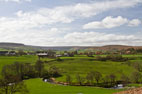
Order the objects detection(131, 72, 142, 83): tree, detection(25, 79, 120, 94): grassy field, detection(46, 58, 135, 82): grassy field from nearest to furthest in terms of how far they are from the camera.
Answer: detection(25, 79, 120, 94): grassy field, detection(131, 72, 142, 83): tree, detection(46, 58, 135, 82): grassy field

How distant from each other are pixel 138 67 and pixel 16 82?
105580 millimetres

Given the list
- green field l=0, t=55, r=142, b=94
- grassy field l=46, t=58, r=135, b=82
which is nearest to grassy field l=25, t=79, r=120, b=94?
green field l=0, t=55, r=142, b=94

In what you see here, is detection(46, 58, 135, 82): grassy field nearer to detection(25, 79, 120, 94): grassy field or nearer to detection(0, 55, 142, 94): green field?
detection(0, 55, 142, 94): green field

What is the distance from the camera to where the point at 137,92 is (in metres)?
26.4

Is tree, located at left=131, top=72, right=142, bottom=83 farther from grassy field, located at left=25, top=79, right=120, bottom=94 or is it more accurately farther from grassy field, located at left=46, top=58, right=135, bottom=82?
grassy field, located at left=25, top=79, right=120, bottom=94

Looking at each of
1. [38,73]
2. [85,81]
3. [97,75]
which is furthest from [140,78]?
[38,73]

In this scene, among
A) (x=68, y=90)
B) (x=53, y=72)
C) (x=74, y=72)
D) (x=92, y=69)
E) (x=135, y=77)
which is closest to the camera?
(x=68, y=90)

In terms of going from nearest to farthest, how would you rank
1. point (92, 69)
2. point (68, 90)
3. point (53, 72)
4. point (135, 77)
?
point (68, 90) < point (135, 77) < point (53, 72) < point (92, 69)

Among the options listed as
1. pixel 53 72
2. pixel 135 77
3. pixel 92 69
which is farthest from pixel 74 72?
pixel 135 77

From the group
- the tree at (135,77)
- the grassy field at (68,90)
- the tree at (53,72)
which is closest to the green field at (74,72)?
the grassy field at (68,90)

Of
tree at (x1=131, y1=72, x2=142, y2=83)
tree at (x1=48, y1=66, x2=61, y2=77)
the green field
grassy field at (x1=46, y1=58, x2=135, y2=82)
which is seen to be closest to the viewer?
the green field

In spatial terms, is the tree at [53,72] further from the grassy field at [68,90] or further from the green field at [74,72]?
the grassy field at [68,90]

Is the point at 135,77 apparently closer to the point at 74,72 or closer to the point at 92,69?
the point at 92,69

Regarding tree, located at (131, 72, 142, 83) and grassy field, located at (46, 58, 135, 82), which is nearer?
tree, located at (131, 72, 142, 83)
